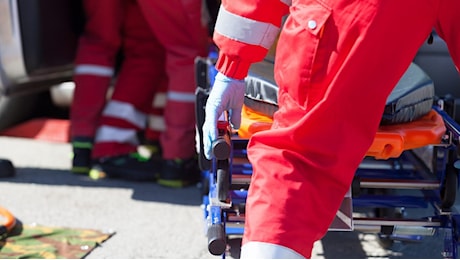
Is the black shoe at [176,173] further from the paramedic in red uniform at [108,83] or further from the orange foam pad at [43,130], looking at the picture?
the orange foam pad at [43,130]

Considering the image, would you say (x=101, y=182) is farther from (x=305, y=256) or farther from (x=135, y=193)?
(x=305, y=256)

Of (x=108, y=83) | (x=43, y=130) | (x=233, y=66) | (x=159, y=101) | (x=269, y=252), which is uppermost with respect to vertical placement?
(x=233, y=66)

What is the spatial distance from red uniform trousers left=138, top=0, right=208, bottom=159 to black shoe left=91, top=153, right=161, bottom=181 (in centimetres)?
13

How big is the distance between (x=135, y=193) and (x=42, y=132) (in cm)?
124

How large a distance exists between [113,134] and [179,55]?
595 mm

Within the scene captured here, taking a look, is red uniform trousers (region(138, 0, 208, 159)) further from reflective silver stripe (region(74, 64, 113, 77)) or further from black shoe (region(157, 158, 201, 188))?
reflective silver stripe (region(74, 64, 113, 77))

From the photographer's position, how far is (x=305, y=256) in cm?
176

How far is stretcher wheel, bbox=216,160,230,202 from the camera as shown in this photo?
231 centimetres

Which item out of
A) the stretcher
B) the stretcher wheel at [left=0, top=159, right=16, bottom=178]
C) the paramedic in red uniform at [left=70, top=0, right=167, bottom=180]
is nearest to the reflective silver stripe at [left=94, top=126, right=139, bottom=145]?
the paramedic in red uniform at [left=70, top=0, right=167, bottom=180]

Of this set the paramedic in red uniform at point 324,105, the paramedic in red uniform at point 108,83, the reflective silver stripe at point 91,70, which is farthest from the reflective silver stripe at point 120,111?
the paramedic in red uniform at point 324,105

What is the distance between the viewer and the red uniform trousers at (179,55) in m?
3.58

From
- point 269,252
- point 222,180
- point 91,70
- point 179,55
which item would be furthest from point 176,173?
point 269,252

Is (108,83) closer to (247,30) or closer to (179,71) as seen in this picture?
(179,71)

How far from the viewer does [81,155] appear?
12.6 feet
